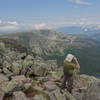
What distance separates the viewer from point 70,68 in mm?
28641

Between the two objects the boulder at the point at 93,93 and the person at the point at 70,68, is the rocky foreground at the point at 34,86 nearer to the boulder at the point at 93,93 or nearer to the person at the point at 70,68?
the boulder at the point at 93,93

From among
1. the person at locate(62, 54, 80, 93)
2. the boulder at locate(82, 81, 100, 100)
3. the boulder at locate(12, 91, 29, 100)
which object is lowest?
the boulder at locate(82, 81, 100, 100)

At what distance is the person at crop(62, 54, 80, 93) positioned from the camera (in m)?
28.4

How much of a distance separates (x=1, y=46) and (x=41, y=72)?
48.1 ft

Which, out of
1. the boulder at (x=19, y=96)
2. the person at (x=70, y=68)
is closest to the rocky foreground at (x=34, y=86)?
the boulder at (x=19, y=96)

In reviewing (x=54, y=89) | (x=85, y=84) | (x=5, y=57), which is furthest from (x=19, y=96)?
(x=5, y=57)

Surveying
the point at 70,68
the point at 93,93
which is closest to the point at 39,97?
the point at 70,68

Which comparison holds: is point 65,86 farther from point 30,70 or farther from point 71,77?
point 30,70

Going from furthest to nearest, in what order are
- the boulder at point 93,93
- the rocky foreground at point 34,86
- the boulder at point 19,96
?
the boulder at point 93,93 → the rocky foreground at point 34,86 → the boulder at point 19,96

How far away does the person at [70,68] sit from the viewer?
28.4m

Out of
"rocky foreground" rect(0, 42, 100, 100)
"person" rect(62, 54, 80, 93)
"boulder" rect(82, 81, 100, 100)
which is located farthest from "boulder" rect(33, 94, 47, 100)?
"boulder" rect(82, 81, 100, 100)

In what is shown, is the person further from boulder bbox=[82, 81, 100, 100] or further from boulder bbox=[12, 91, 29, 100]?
boulder bbox=[12, 91, 29, 100]

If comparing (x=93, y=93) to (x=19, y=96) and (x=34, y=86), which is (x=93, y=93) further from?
(x=19, y=96)

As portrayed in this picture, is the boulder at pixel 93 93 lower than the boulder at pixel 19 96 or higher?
lower
